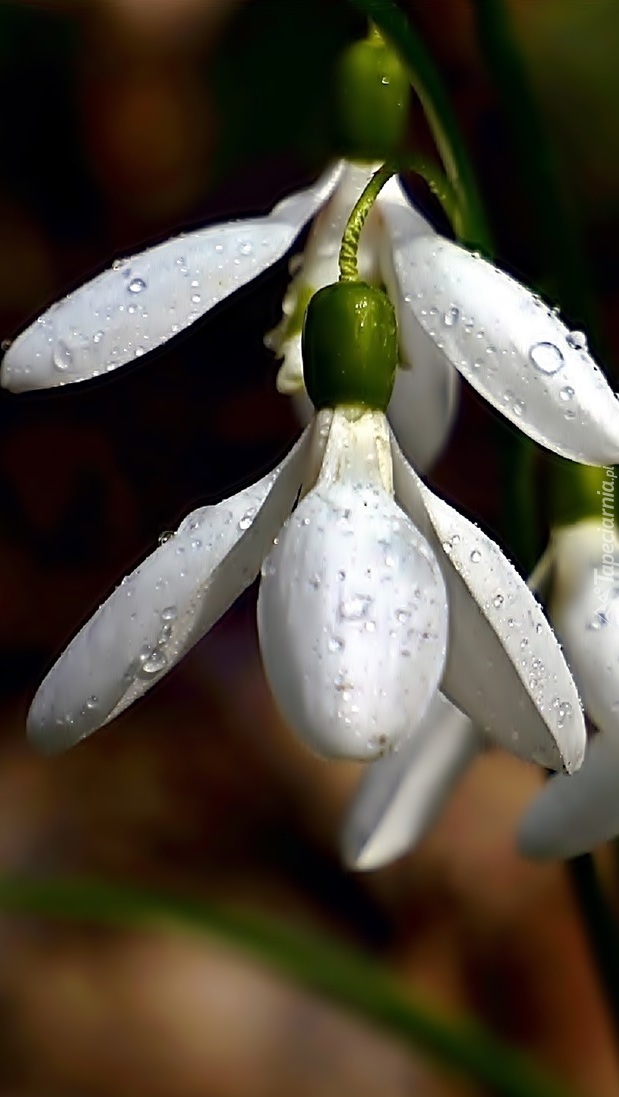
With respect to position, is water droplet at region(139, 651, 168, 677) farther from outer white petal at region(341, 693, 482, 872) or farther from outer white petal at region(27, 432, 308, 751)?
outer white petal at region(341, 693, 482, 872)

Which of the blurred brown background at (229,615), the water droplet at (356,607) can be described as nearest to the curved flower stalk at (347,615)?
the water droplet at (356,607)

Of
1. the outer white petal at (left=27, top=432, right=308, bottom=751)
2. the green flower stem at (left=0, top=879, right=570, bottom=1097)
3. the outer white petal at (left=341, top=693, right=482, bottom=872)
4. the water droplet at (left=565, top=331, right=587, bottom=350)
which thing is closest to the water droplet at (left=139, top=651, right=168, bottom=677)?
the outer white petal at (left=27, top=432, right=308, bottom=751)

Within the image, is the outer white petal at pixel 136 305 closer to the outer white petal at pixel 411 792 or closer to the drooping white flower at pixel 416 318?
the drooping white flower at pixel 416 318

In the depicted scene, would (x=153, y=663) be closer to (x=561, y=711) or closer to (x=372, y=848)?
(x=561, y=711)

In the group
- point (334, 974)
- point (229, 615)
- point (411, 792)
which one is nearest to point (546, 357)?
point (411, 792)

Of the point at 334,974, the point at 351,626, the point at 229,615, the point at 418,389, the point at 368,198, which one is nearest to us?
the point at 351,626
